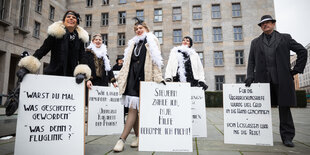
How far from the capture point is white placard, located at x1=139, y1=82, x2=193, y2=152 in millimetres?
2816

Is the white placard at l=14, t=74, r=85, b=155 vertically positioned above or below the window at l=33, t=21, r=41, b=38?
below

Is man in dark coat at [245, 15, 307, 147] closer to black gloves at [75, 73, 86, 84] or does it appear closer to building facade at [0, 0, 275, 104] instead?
black gloves at [75, 73, 86, 84]

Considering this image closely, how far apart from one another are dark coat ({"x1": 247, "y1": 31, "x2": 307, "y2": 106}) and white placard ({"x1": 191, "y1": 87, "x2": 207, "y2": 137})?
1.14 meters

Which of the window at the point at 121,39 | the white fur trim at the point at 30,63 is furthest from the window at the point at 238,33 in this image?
the white fur trim at the point at 30,63

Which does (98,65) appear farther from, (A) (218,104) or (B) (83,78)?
(A) (218,104)

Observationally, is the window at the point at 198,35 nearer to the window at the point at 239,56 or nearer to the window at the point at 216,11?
the window at the point at 216,11

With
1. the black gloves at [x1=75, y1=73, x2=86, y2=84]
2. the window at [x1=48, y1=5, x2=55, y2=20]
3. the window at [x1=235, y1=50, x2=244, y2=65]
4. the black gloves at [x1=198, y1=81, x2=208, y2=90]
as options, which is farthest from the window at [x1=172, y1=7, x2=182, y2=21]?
the black gloves at [x1=75, y1=73, x2=86, y2=84]

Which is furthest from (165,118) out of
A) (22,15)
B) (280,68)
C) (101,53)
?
(22,15)

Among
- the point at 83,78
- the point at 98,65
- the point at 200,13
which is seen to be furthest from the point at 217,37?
the point at 83,78

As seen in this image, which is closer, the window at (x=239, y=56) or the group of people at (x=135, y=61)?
the group of people at (x=135, y=61)

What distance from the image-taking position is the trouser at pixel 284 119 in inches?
128

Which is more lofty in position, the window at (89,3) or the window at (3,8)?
the window at (89,3)

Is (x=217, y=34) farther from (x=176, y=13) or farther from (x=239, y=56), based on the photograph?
(x=176, y=13)

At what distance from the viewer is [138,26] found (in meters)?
3.31
